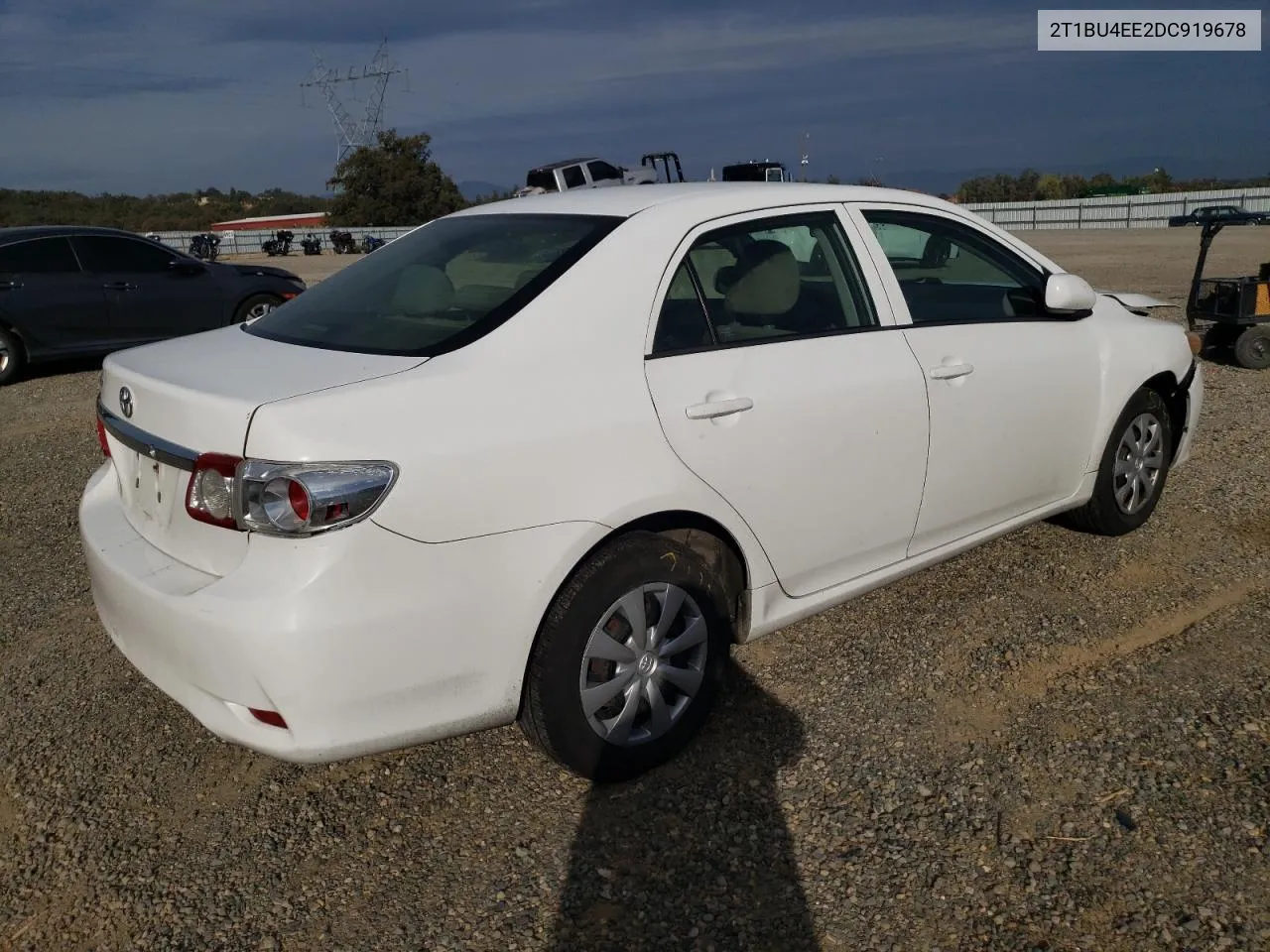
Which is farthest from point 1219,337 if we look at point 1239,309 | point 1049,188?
point 1049,188

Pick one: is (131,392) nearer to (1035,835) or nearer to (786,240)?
(786,240)

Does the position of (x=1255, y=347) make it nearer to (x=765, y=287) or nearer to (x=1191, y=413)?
(x=1191, y=413)

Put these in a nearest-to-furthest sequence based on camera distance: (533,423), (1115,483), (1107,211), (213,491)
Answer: (213,491) → (533,423) → (1115,483) → (1107,211)

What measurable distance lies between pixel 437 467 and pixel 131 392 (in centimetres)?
107

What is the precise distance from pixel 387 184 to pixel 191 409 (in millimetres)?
60136

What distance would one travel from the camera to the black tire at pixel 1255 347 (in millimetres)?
9023

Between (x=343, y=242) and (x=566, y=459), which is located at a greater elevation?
(x=566, y=459)

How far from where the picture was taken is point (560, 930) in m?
2.62

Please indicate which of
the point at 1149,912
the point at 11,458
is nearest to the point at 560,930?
the point at 1149,912

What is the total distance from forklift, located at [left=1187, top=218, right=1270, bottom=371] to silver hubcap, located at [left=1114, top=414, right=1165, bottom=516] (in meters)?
4.84

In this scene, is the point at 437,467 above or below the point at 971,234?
below

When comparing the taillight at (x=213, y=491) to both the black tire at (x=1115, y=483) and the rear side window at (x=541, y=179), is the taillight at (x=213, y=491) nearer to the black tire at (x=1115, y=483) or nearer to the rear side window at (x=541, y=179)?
the black tire at (x=1115, y=483)

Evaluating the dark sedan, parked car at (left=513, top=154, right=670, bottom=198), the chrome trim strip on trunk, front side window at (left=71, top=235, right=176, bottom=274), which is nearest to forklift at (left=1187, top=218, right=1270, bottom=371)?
the chrome trim strip on trunk

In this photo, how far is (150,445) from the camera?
2904 mm
